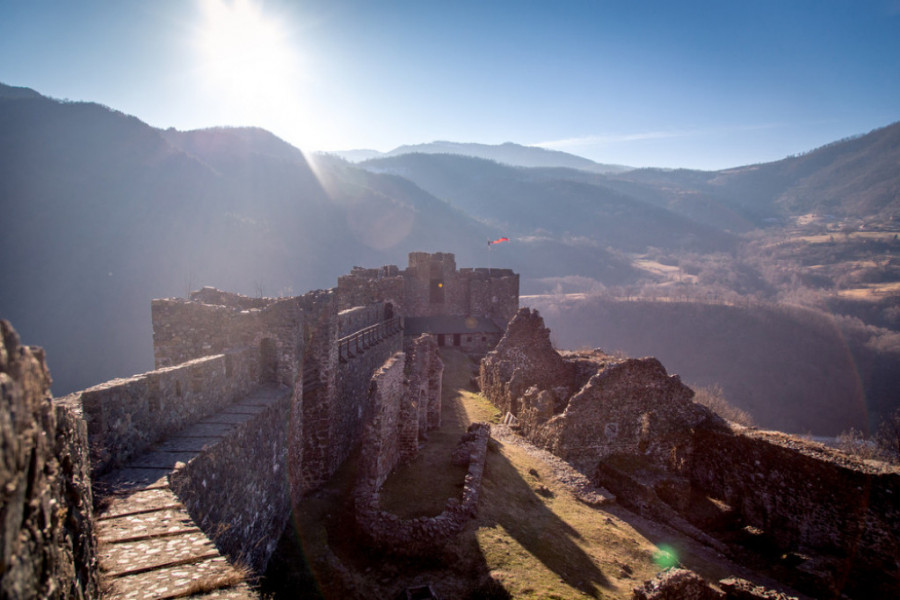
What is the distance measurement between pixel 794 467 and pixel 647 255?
17941cm

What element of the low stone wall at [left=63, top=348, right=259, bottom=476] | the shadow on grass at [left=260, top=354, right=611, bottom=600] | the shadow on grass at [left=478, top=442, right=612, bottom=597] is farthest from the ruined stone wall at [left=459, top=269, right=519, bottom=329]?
the low stone wall at [left=63, top=348, right=259, bottom=476]

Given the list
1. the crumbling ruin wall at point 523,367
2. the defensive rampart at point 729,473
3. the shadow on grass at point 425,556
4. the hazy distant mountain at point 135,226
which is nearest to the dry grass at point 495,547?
the shadow on grass at point 425,556

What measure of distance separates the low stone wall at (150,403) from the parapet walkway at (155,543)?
251 mm

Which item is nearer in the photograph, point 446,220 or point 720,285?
point 720,285

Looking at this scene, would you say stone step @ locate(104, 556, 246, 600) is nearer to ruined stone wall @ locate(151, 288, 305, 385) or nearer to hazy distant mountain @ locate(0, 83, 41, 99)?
ruined stone wall @ locate(151, 288, 305, 385)

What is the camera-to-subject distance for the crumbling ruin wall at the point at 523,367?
68.8 ft

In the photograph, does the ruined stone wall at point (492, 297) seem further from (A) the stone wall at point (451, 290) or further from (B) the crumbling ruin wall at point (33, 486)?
(B) the crumbling ruin wall at point (33, 486)

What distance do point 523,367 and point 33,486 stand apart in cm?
2062

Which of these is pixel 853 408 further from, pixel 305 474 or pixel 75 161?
pixel 75 161

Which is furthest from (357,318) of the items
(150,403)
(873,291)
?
(873,291)

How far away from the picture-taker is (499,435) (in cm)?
1806

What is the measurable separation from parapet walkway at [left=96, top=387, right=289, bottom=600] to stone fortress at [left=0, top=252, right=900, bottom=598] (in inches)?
0.8

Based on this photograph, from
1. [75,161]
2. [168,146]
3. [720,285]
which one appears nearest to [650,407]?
[75,161]

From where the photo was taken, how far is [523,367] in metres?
22.0
